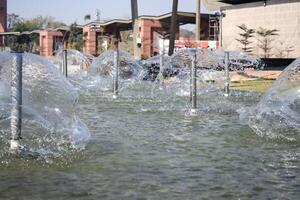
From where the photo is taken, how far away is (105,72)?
21953mm

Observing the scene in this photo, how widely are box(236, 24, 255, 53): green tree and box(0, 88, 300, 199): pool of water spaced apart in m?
32.4

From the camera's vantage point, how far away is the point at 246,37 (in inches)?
1657

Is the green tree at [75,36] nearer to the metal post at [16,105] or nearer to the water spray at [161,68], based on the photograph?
the water spray at [161,68]

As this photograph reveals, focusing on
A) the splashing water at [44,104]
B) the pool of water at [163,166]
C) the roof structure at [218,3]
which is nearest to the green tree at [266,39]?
the roof structure at [218,3]

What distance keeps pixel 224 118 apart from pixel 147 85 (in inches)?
451

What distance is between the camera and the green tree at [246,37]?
137 feet

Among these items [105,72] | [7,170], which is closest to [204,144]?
[7,170]

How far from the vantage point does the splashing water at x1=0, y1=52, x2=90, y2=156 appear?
7.40m

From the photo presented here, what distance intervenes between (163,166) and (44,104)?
2036 millimetres

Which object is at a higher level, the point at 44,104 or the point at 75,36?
the point at 75,36

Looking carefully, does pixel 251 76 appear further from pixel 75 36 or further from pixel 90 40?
pixel 75 36

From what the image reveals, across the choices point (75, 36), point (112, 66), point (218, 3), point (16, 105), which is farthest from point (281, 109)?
point (75, 36)

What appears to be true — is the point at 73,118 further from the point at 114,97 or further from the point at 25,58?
the point at 114,97

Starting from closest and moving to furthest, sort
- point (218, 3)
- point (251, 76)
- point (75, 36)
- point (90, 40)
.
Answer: point (251, 76), point (218, 3), point (90, 40), point (75, 36)
